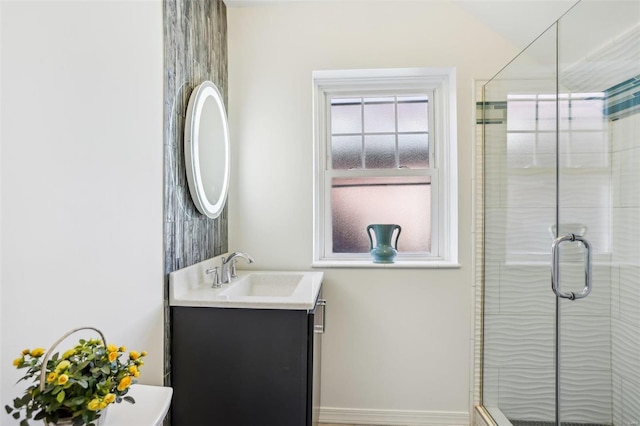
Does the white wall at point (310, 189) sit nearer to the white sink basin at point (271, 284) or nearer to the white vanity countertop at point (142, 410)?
the white sink basin at point (271, 284)

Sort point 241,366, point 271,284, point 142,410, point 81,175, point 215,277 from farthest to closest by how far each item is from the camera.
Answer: point 271,284 → point 215,277 → point 241,366 → point 81,175 → point 142,410

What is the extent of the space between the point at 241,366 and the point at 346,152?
58.8 inches

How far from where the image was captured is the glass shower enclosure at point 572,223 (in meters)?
1.49

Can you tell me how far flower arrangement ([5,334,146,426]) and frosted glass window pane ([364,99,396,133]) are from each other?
6.74 feet

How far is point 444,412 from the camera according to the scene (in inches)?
87.6

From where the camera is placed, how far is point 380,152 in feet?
8.16

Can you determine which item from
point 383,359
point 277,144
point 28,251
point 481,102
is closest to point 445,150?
point 481,102

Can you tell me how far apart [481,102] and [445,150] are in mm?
344

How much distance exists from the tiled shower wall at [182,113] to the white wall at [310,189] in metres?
0.32

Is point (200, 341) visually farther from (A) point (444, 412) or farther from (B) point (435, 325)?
(A) point (444, 412)

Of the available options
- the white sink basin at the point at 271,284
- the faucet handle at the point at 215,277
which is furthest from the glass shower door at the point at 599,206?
the faucet handle at the point at 215,277

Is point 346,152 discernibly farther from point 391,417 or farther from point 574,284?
point 391,417

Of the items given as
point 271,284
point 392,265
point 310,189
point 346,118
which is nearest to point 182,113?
point 310,189

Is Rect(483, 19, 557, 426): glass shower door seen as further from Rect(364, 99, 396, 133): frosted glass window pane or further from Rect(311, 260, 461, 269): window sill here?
Rect(364, 99, 396, 133): frosted glass window pane
